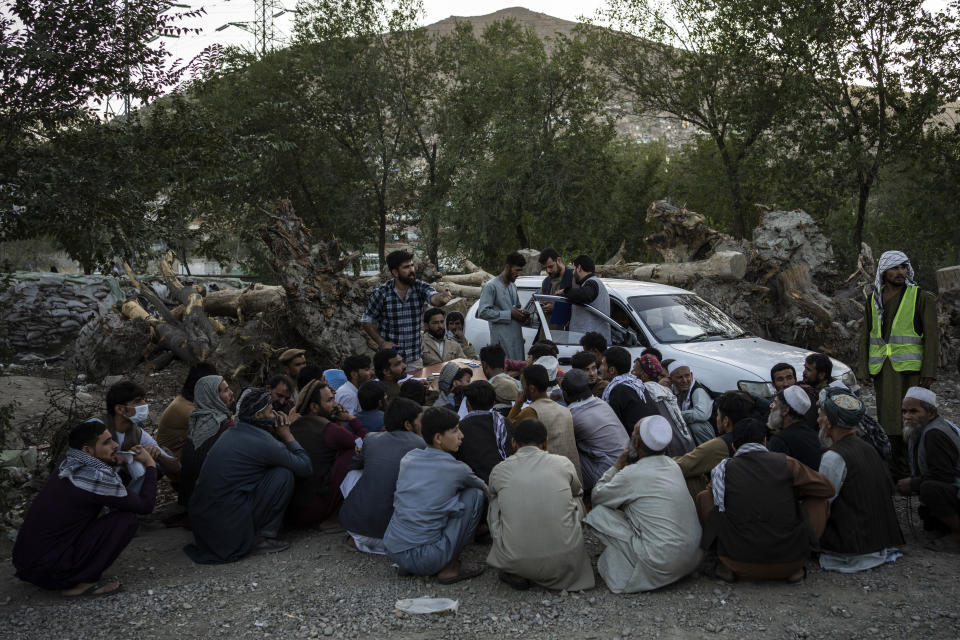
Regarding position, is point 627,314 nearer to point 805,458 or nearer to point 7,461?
point 805,458

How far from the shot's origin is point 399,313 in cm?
802

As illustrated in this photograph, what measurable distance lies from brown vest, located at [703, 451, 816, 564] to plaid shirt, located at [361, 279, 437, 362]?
409 cm

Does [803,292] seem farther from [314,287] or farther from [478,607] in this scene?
[478,607]

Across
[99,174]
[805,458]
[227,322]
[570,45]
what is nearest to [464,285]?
[227,322]

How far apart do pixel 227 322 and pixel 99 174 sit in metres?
8.75

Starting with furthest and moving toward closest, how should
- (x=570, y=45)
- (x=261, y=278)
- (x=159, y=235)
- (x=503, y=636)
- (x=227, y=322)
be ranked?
1. (x=261, y=278)
2. (x=570, y=45)
3. (x=227, y=322)
4. (x=159, y=235)
5. (x=503, y=636)

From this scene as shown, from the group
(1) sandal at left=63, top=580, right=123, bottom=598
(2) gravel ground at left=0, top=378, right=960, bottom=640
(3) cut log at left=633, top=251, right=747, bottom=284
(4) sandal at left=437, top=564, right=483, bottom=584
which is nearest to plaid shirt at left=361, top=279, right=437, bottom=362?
(2) gravel ground at left=0, top=378, right=960, bottom=640

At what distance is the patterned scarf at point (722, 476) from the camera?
4.67 m

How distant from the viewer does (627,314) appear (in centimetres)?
882

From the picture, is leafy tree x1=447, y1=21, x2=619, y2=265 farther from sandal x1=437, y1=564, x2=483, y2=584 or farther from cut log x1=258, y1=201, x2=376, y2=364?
sandal x1=437, y1=564, x2=483, y2=584

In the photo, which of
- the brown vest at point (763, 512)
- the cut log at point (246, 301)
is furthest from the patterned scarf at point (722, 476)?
the cut log at point (246, 301)

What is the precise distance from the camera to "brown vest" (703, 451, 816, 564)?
4.55 metres

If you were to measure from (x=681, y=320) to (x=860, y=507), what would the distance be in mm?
4319

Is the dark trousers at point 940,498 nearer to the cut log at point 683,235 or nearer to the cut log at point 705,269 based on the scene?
the cut log at point 705,269
